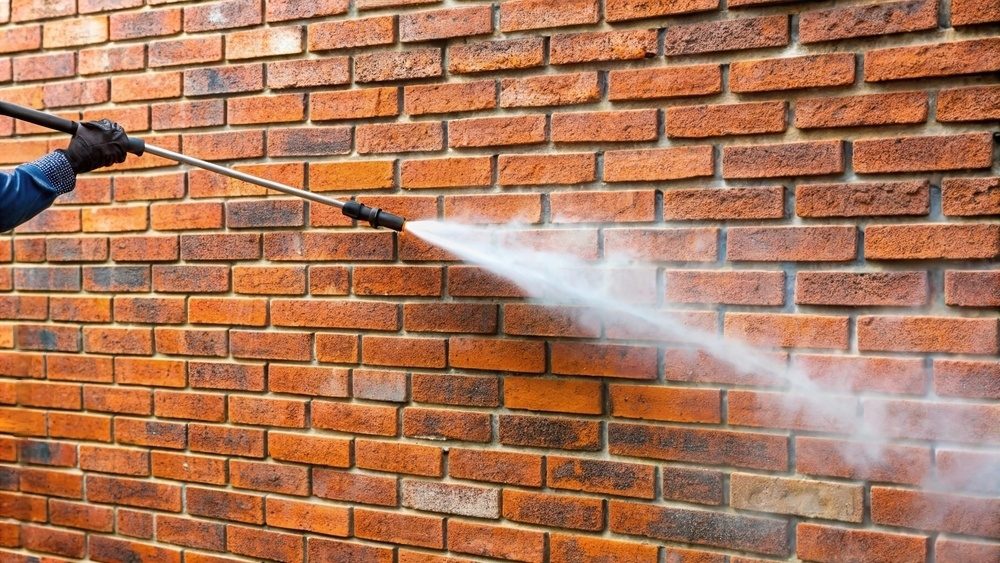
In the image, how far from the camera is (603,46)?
2283 mm

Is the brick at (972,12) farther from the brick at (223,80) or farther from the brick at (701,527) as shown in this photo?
the brick at (223,80)

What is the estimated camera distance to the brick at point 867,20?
1.99 meters

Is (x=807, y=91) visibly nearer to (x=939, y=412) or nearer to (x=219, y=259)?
(x=939, y=412)

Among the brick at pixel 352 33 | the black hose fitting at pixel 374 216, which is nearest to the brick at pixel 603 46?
the brick at pixel 352 33

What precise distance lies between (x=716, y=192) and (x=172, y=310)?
1.83 meters

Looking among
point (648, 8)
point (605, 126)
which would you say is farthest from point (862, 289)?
point (648, 8)

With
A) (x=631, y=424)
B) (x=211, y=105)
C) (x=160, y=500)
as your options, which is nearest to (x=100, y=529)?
(x=160, y=500)

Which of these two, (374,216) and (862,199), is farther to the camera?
(374,216)

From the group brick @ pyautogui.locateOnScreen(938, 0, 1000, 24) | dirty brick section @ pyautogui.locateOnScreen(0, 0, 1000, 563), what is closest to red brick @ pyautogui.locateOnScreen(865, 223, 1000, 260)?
dirty brick section @ pyautogui.locateOnScreen(0, 0, 1000, 563)

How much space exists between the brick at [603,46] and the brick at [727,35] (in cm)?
6

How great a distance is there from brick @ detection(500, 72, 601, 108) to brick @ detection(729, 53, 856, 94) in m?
0.38

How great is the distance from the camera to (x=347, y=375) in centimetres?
260

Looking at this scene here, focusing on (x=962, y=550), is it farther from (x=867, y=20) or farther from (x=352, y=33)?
(x=352, y=33)

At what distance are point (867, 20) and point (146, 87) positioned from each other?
225cm
